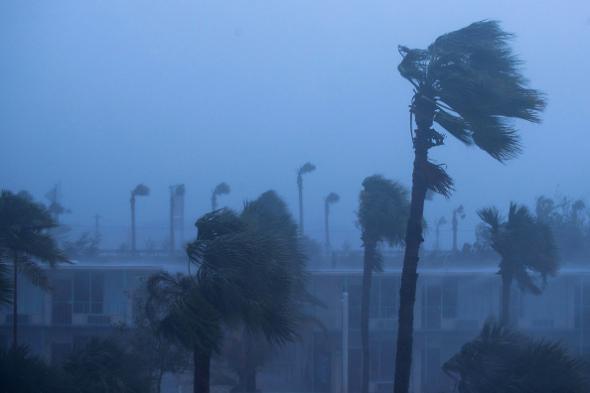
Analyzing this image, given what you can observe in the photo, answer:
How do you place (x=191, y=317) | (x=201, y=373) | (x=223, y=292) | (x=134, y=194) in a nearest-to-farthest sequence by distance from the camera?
(x=191, y=317) → (x=223, y=292) → (x=201, y=373) → (x=134, y=194)

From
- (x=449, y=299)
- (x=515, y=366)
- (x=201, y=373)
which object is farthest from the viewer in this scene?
(x=449, y=299)

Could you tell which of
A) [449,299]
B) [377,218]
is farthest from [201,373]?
[449,299]

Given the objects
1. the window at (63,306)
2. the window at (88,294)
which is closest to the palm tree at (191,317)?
the window at (88,294)

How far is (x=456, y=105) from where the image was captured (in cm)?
1254

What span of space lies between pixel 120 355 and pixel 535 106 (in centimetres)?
795

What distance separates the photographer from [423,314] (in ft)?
111

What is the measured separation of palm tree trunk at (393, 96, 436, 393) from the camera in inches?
478

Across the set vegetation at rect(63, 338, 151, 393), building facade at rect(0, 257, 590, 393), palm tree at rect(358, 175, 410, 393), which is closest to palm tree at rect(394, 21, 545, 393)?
vegetation at rect(63, 338, 151, 393)

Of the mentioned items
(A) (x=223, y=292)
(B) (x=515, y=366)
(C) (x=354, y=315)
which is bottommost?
(C) (x=354, y=315)

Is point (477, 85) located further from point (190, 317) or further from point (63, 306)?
point (63, 306)

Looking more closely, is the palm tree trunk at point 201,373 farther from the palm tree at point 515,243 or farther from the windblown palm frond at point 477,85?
the palm tree at point 515,243

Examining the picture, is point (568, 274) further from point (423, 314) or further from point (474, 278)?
point (423, 314)

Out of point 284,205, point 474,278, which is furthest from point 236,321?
point 474,278

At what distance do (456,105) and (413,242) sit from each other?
222cm
